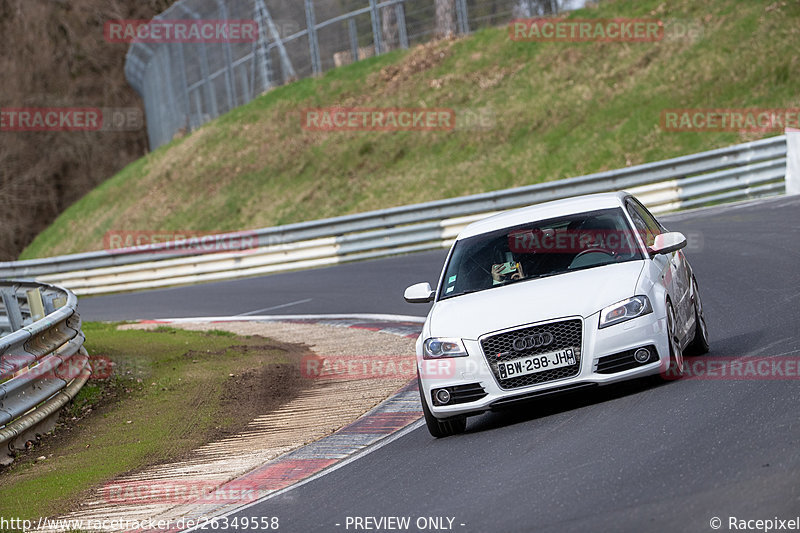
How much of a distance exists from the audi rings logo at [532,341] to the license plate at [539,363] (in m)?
0.07

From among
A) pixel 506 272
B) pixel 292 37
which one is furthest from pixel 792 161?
pixel 292 37

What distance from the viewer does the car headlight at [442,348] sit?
7.85 metres

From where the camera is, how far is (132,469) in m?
8.45

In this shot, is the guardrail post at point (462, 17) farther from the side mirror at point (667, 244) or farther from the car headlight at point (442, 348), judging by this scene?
the car headlight at point (442, 348)

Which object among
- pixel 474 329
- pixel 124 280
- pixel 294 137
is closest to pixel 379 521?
pixel 474 329

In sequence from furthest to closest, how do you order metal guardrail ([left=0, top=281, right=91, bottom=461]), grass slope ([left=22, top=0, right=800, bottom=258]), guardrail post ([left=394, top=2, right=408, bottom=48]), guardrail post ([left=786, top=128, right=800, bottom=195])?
guardrail post ([left=394, top=2, right=408, bottom=48])
grass slope ([left=22, top=0, right=800, bottom=258])
guardrail post ([left=786, top=128, right=800, bottom=195])
metal guardrail ([left=0, top=281, right=91, bottom=461])

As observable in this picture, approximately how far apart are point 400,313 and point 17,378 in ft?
23.3

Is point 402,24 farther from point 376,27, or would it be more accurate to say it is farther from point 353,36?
point 353,36

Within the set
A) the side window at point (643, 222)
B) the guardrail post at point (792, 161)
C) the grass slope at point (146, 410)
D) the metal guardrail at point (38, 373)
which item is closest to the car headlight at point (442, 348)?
the side window at point (643, 222)

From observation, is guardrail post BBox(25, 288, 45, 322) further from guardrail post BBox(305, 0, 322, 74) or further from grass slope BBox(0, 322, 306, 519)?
guardrail post BBox(305, 0, 322, 74)

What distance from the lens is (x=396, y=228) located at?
24.4 metres

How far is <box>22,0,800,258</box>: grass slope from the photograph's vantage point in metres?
26.8

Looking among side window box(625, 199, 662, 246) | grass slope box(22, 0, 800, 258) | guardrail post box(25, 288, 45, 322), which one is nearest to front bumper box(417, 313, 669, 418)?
side window box(625, 199, 662, 246)

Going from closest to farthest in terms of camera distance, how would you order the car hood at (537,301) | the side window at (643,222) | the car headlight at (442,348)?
the car hood at (537,301) < the car headlight at (442,348) < the side window at (643,222)
